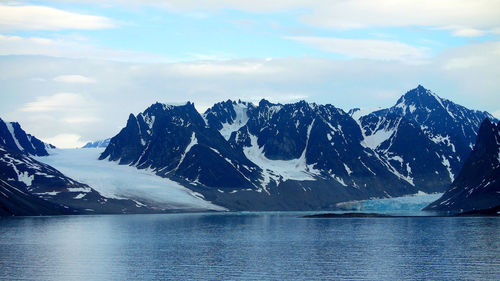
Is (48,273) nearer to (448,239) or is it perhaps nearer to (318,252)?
(318,252)

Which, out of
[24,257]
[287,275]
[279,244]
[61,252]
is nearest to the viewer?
[287,275]

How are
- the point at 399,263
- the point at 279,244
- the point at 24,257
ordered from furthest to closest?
the point at 279,244, the point at 24,257, the point at 399,263

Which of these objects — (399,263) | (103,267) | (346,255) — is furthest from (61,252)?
(399,263)

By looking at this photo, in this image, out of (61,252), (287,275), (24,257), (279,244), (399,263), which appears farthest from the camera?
(279,244)

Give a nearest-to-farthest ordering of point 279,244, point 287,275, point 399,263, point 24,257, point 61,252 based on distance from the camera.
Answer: point 287,275 → point 399,263 → point 24,257 → point 61,252 → point 279,244

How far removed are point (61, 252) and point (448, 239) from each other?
9248 centimetres

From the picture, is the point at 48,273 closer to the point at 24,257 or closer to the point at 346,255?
the point at 24,257

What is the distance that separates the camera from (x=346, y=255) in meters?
155

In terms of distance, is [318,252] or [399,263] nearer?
[399,263]

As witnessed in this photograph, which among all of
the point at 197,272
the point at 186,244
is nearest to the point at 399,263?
the point at 197,272

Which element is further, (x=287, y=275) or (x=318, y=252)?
(x=318, y=252)

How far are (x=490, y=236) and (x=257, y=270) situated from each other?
8286cm

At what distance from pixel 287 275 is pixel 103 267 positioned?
35542 mm

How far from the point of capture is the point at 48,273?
130m
